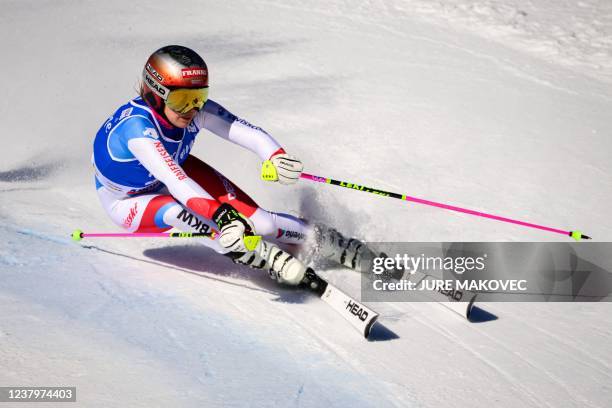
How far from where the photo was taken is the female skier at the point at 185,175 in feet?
13.4

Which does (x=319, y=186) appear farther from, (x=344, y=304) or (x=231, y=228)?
(x=231, y=228)

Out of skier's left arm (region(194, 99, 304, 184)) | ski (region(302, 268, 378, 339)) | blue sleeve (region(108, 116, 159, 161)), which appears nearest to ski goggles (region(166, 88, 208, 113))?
blue sleeve (region(108, 116, 159, 161))

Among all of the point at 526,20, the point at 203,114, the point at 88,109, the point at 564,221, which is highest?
the point at 526,20

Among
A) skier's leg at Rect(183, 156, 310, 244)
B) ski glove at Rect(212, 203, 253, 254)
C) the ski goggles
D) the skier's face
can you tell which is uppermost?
the ski goggles

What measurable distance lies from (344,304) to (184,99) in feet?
5.42

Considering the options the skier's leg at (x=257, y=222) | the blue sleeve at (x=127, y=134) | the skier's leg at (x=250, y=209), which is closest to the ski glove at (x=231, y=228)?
the skier's leg at (x=257, y=222)

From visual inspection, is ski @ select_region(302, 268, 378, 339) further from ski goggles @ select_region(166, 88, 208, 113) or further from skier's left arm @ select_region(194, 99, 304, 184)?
ski goggles @ select_region(166, 88, 208, 113)

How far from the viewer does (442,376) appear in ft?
12.0

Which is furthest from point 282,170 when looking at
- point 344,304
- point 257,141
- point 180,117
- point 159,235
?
point 344,304

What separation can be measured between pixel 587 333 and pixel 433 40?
7.09 metres

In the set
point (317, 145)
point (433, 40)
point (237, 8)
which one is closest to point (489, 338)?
point (317, 145)

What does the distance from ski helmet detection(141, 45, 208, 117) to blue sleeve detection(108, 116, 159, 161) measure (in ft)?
0.49

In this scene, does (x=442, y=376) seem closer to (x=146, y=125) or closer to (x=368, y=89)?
(x=146, y=125)

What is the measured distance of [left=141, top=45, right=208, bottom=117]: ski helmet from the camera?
4.14m
